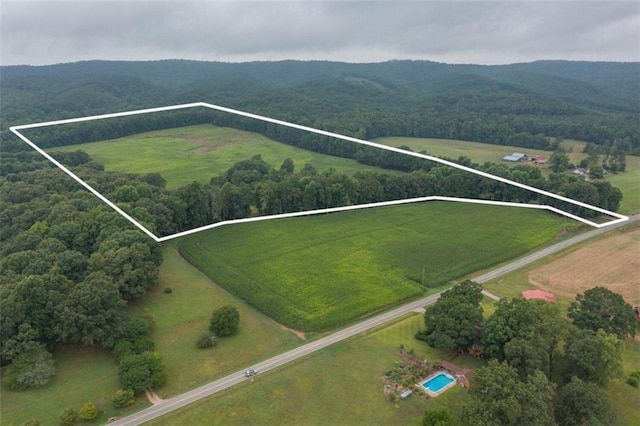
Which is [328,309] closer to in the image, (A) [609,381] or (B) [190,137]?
(A) [609,381]

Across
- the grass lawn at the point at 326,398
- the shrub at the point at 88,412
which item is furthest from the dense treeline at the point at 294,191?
the grass lawn at the point at 326,398

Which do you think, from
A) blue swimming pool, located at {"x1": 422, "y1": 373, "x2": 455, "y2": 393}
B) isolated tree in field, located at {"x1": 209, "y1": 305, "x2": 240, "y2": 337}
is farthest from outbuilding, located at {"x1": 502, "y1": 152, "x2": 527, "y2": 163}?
isolated tree in field, located at {"x1": 209, "y1": 305, "x2": 240, "y2": 337}

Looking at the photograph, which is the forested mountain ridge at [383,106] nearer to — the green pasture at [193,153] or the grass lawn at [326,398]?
the green pasture at [193,153]

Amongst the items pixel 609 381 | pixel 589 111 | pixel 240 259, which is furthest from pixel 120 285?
pixel 589 111

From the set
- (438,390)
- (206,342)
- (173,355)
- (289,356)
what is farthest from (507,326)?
(173,355)

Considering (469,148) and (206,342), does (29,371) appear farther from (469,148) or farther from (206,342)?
(469,148)
